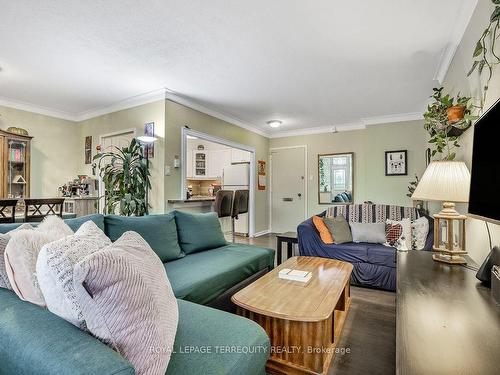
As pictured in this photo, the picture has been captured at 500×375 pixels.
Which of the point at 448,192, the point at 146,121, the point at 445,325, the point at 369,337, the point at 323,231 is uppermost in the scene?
the point at 146,121

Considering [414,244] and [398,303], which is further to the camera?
→ [414,244]

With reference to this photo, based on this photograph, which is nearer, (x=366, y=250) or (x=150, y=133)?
(x=366, y=250)

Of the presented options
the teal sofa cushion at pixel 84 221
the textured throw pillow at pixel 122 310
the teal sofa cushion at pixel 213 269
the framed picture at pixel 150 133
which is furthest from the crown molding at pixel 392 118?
the textured throw pillow at pixel 122 310

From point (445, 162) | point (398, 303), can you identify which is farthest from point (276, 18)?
point (398, 303)

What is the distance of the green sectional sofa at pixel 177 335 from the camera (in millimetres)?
736

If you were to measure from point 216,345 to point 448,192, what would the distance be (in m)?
1.53

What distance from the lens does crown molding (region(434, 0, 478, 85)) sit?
2.09 meters

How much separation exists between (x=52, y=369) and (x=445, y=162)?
2.08 m

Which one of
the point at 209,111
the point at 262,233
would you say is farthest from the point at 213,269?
the point at 262,233

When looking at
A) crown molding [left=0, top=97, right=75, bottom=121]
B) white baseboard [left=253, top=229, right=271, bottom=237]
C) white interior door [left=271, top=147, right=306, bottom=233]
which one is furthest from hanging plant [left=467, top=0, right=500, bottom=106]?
crown molding [left=0, top=97, right=75, bottom=121]

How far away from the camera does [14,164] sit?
166 inches

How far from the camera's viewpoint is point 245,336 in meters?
1.15

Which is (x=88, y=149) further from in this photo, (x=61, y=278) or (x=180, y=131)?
(x=61, y=278)

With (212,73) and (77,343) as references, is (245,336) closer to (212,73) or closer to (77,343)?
(77,343)
